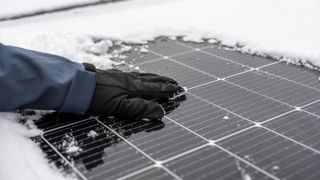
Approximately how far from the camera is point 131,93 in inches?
72.0

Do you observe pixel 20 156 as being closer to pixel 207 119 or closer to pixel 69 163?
pixel 69 163

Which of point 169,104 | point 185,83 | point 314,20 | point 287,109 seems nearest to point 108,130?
point 169,104

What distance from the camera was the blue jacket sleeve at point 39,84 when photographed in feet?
5.46

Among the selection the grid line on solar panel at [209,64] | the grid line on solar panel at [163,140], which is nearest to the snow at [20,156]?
the grid line on solar panel at [163,140]

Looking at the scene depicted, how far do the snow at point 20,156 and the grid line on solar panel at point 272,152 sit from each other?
1.95ft

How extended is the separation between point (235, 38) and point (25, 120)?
1.36 meters

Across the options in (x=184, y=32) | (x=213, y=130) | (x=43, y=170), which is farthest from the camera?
(x=184, y=32)

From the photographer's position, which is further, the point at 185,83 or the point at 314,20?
the point at 314,20

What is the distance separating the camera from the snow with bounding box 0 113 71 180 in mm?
1399

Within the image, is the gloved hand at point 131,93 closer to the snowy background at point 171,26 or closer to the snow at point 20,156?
the snow at point 20,156

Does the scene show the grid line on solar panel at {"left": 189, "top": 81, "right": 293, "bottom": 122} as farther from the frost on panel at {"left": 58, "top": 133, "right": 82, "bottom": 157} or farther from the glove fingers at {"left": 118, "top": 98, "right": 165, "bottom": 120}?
the frost on panel at {"left": 58, "top": 133, "right": 82, "bottom": 157}

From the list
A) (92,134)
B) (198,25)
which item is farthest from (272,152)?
(198,25)

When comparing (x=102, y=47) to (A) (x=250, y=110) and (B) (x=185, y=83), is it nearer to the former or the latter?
(B) (x=185, y=83)

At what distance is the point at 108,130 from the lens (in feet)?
5.49
